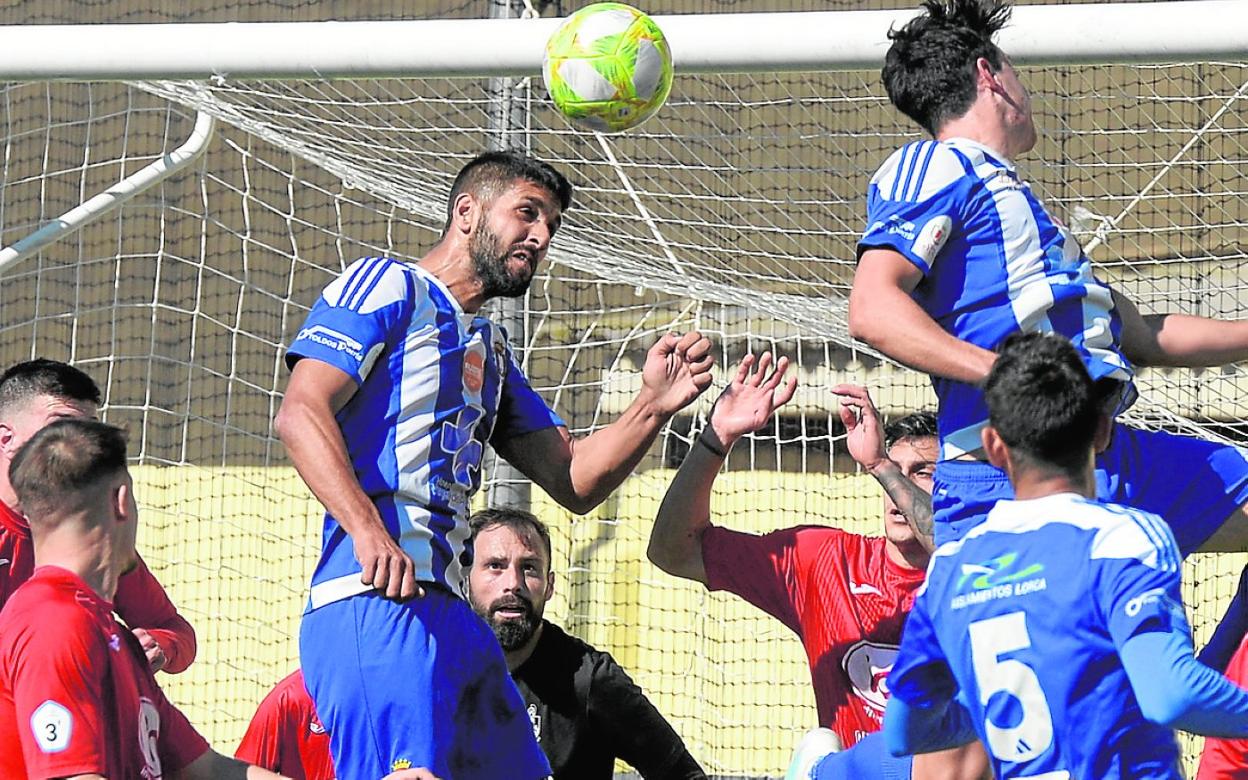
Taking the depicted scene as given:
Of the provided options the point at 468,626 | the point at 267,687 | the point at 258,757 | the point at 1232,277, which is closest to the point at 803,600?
the point at 468,626

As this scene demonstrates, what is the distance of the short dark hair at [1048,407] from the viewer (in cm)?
340

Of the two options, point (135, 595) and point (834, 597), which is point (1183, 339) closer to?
point (834, 597)

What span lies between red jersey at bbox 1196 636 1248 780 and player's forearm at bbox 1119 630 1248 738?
77.1 inches

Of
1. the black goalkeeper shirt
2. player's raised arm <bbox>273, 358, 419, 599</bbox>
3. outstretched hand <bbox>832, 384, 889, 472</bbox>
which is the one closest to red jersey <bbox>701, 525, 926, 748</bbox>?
the black goalkeeper shirt

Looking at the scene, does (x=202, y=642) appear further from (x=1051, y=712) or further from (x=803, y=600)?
(x=1051, y=712)

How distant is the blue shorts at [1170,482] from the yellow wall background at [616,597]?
3829 mm

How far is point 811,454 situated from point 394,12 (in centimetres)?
399

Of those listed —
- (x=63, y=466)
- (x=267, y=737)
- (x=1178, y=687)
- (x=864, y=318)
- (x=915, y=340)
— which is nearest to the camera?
(x=1178, y=687)

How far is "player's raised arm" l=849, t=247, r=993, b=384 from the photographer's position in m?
3.90

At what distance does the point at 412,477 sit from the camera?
4.50 metres

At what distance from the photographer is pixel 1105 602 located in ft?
10.7

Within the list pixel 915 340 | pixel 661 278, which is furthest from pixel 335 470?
pixel 661 278

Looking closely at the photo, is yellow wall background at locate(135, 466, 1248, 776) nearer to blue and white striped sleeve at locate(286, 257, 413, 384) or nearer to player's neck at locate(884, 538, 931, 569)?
player's neck at locate(884, 538, 931, 569)

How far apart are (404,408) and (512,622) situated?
168 cm
